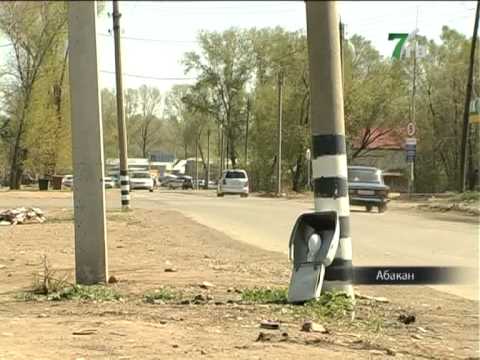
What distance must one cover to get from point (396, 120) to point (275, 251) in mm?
45388

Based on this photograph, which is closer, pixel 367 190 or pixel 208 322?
pixel 208 322

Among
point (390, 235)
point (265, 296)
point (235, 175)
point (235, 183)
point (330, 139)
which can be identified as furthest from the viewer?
point (235, 175)

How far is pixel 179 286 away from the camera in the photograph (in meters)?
8.94

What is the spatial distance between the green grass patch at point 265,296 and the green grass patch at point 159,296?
0.74 m

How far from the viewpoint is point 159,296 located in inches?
313

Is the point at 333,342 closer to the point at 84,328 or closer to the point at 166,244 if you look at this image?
the point at 84,328

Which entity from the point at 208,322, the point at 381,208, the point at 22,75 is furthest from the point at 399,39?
the point at 208,322

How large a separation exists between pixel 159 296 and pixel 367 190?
2050 cm

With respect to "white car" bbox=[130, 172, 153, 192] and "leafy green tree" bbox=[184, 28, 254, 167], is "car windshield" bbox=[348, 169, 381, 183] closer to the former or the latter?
"white car" bbox=[130, 172, 153, 192]

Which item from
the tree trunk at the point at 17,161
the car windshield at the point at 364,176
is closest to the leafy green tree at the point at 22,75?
the tree trunk at the point at 17,161

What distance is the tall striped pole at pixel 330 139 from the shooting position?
7.36 meters

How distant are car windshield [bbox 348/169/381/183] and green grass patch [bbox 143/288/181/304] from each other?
19.6 metres

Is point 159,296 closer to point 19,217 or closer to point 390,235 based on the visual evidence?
point 390,235
